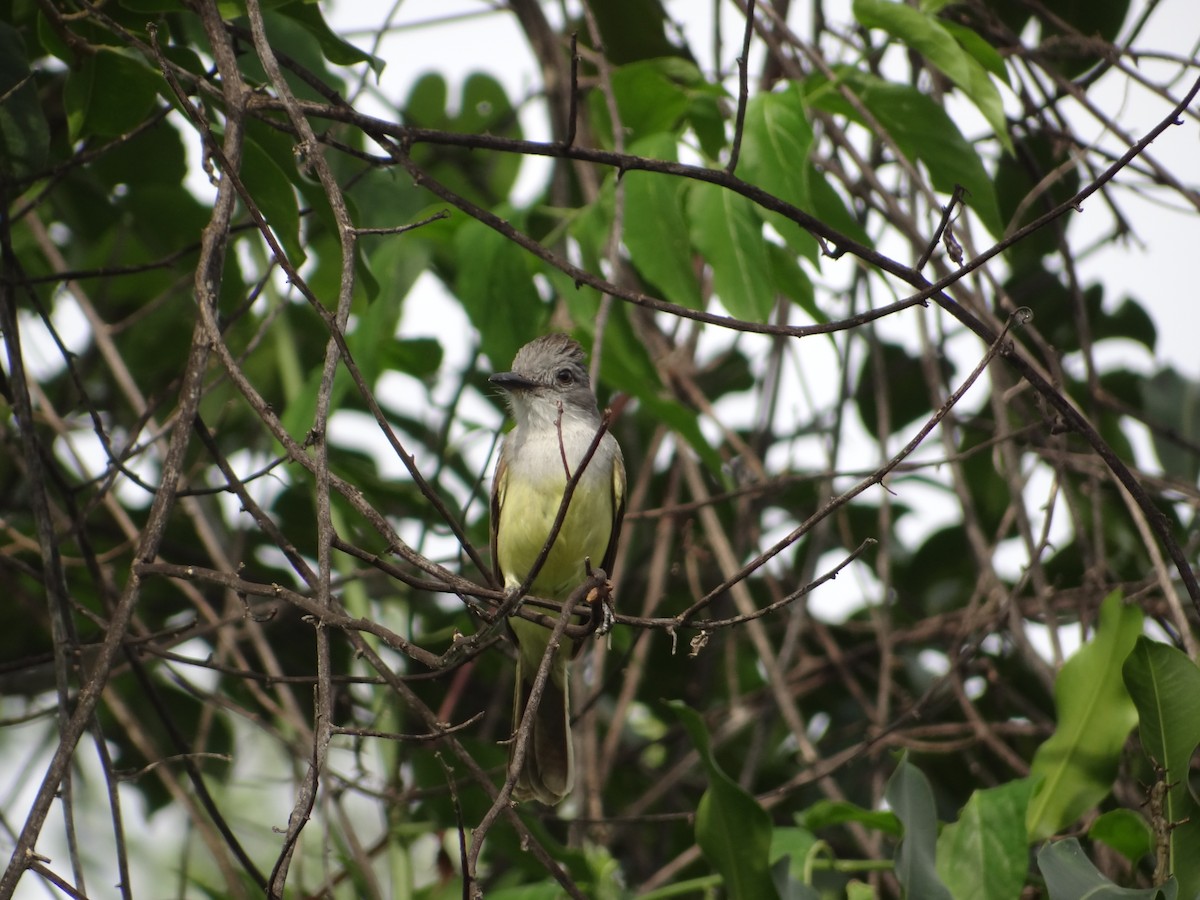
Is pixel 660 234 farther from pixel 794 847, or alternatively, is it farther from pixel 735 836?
pixel 794 847

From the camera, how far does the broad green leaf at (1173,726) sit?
2896 millimetres

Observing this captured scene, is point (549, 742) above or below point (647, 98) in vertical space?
below

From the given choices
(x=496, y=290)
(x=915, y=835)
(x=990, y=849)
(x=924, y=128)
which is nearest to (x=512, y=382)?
(x=496, y=290)

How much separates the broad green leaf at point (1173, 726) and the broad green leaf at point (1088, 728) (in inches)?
9.5

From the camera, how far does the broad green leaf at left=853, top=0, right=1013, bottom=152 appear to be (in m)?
3.25

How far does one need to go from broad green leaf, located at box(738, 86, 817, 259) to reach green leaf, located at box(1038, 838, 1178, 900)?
1.44 metres

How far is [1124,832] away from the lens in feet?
10.4

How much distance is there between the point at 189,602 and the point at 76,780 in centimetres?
135

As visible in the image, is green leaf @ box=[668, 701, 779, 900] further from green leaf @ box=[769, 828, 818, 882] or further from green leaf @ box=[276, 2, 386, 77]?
green leaf @ box=[276, 2, 386, 77]


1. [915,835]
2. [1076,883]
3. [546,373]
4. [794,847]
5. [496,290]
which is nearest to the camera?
[1076,883]

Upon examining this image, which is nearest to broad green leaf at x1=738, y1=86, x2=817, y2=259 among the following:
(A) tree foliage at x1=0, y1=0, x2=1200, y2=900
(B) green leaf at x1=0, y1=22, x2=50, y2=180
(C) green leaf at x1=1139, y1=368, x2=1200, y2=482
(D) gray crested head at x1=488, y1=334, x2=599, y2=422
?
(A) tree foliage at x1=0, y1=0, x2=1200, y2=900

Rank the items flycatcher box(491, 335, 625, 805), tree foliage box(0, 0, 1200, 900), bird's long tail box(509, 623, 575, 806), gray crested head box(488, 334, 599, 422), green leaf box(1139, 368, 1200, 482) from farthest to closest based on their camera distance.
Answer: green leaf box(1139, 368, 1200, 482)
gray crested head box(488, 334, 599, 422)
flycatcher box(491, 335, 625, 805)
bird's long tail box(509, 623, 575, 806)
tree foliage box(0, 0, 1200, 900)

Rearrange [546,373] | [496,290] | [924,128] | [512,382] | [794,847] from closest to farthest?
1. [794,847]
2. [924,128]
3. [496,290]
4. [512,382]
5. [546,373]

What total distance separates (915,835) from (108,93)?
8.60 feet
